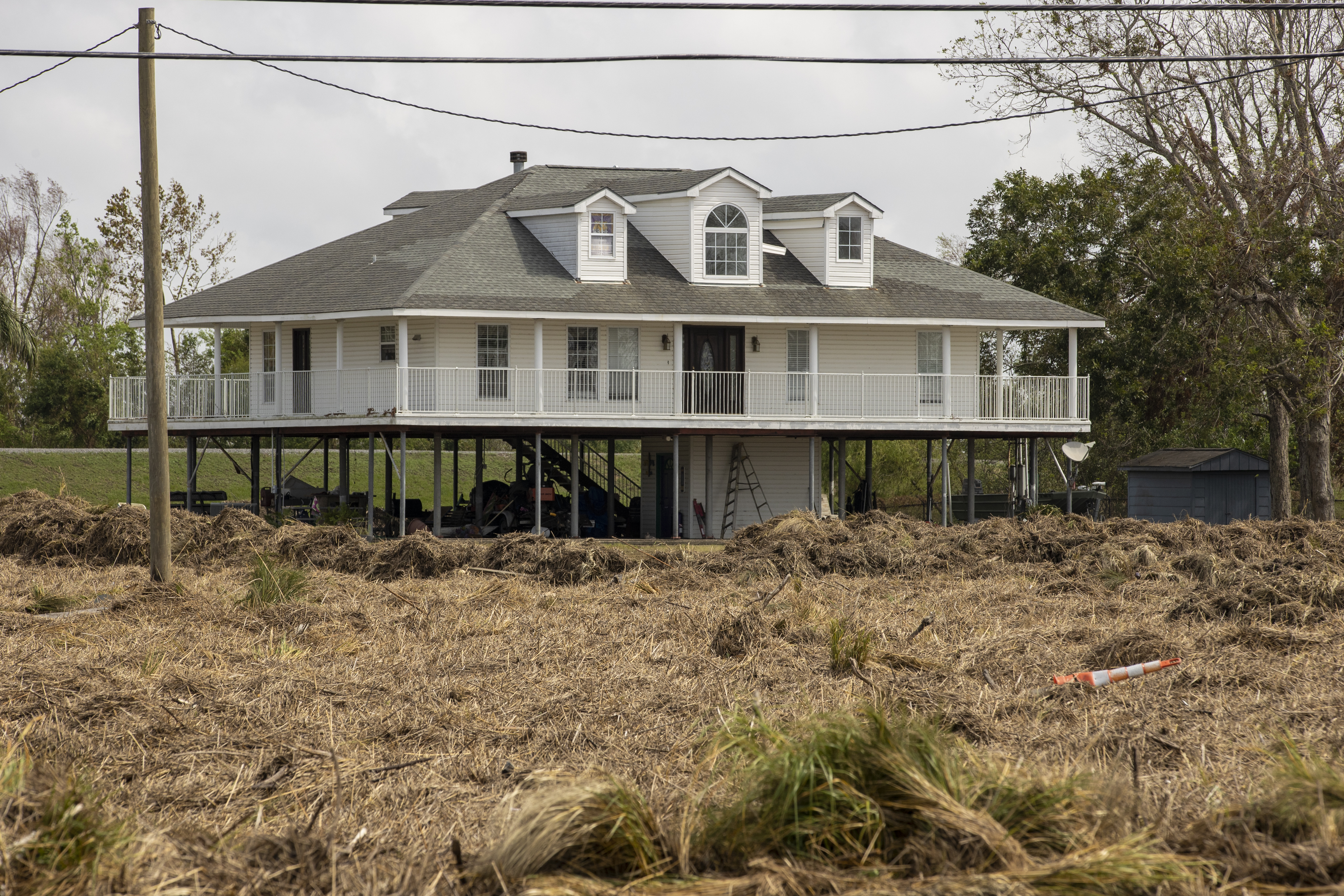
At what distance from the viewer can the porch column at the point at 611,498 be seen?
26.8 meters

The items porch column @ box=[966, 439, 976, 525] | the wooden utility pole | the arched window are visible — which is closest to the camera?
the wooden utility pole

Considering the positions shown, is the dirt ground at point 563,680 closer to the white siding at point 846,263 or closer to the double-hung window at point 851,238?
the white siding at point 846,263

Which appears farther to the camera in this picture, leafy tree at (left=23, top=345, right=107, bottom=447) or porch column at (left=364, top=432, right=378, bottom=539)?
leafy tree at (left=23, top=345, right=107, bottom=447)

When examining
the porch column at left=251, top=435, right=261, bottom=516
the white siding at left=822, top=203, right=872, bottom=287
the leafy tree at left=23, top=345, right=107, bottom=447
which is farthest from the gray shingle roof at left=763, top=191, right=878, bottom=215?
the leafy tree at left=23, top=345, right=107, bottom=447

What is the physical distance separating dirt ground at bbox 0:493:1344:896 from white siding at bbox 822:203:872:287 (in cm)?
1158

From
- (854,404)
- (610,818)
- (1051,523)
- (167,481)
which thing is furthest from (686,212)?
(610,818)

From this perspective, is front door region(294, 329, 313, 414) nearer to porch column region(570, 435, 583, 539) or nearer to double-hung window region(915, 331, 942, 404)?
porch column region(570, 435, 583, 539)

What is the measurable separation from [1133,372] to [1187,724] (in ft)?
87.0

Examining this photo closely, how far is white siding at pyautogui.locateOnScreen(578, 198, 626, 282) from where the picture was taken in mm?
26047

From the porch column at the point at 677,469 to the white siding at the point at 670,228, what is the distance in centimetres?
216

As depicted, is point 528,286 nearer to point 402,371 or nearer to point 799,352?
point 402,371

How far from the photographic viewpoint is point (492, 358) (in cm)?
2548

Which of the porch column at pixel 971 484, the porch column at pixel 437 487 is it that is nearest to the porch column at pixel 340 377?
the porch column at pixel 437 487

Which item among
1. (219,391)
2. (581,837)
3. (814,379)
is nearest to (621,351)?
(814,379)
